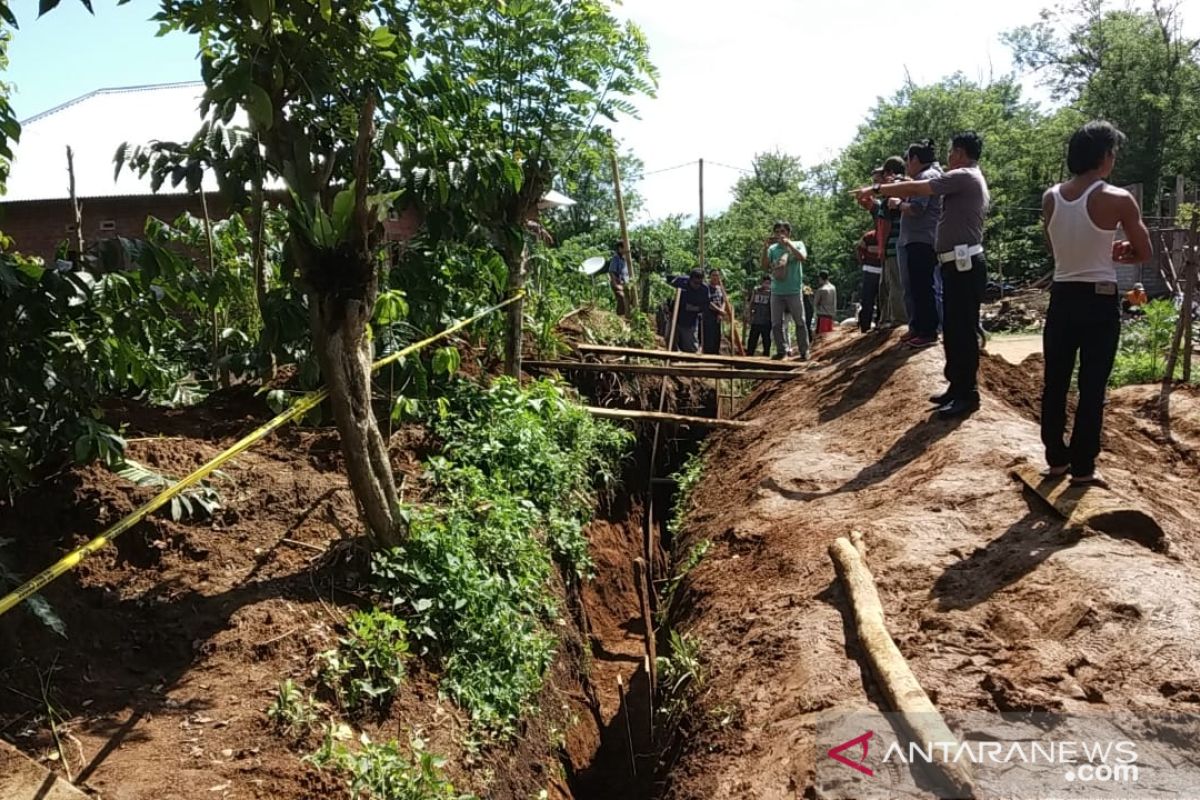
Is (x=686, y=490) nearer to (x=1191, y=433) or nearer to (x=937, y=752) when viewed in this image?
(x=1191, y=433)

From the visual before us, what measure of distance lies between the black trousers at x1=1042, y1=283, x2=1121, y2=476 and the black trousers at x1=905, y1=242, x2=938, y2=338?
7.73ft

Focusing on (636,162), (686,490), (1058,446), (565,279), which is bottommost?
(686,490)

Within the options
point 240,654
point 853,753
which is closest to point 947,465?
point 853,753

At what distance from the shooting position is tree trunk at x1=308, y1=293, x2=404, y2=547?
406 cm

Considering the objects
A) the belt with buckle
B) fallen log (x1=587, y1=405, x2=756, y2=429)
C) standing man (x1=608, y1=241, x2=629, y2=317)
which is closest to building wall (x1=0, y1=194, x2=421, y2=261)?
standing man (x1=608, y1=241, x2=629, y2=317)

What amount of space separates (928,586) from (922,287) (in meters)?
3.70

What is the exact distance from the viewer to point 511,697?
14.9ft

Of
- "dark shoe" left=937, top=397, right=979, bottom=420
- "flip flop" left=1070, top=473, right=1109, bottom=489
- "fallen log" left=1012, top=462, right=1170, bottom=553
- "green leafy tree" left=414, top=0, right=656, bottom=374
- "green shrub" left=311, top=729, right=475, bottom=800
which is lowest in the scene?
"green shrub" left=311, top=729, right=475, bottom=800

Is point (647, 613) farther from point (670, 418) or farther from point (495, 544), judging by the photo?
point (670, 418)

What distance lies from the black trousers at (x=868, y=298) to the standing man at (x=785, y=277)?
2.60ft

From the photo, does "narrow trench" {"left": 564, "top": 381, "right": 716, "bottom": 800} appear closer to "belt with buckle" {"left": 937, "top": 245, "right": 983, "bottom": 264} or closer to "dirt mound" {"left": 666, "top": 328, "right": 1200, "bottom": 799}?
"dirt mound" {"left": 666, "top": 328, "right": 1200, "bottom": 799}

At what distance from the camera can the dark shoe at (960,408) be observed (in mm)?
6323

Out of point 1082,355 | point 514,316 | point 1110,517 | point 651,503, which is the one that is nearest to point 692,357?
point 651,503

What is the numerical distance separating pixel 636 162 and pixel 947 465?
32919mm
